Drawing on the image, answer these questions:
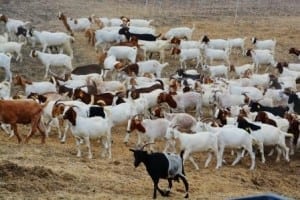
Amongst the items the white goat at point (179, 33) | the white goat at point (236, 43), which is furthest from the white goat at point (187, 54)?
the white goat at point (179, 33)

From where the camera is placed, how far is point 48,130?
16.7 meters

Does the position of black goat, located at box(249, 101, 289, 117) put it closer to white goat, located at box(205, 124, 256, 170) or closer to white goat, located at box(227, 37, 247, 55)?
white goat, located at box(205, 124, 256, 170)

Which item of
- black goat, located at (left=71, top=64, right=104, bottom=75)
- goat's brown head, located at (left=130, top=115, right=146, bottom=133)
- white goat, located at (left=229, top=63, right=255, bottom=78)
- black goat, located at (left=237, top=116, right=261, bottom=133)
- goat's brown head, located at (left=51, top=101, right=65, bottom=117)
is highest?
goat's brown head, located at (left=51, top=101, right=65, bottom=117)

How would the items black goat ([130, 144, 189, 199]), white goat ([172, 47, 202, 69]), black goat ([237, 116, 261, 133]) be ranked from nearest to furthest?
1. black goat ([130, 144, 189, 199])
2. black goat ([237, 116, 261, 133])
3. white goat ([172, 47, 202, 69])

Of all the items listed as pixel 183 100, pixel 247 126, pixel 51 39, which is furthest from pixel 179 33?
pixel 247 126

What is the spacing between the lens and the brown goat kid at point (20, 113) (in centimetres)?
1522

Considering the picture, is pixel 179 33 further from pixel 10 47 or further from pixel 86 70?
pixel 10 47

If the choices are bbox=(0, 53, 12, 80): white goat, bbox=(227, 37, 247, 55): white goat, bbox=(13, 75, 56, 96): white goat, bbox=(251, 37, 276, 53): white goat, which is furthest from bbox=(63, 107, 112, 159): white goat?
bbox=(251, 37, 276, 53): white goat

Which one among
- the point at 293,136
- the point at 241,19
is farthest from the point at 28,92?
the point at 241,19

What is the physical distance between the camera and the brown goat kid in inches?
599

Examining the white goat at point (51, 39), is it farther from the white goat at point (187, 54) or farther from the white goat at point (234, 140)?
the white goat at point (234, 140)

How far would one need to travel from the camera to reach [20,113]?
50.2 ft

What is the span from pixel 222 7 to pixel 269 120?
19.6 m

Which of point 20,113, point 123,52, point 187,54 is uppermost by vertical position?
point 20,113
